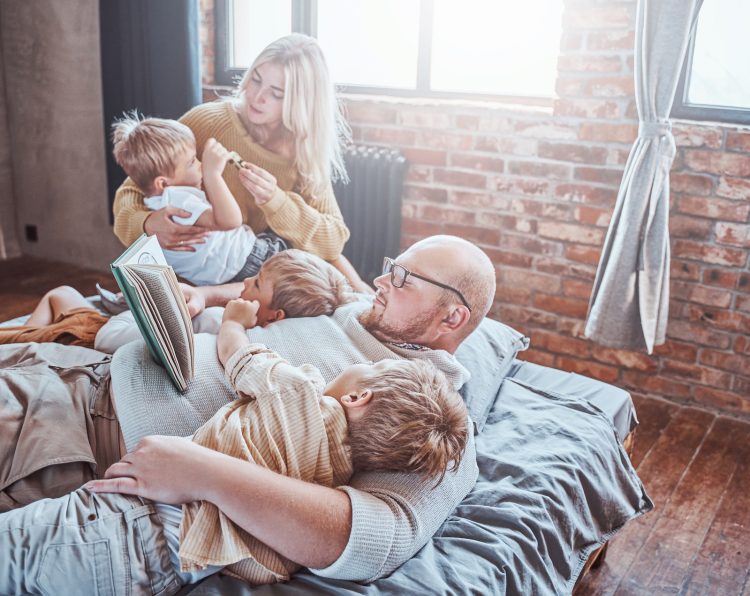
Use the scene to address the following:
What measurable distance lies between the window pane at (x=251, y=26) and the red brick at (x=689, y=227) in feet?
5.29

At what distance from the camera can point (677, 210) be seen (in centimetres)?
249

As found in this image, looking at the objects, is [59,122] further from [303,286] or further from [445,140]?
[303,286]

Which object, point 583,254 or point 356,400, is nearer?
point 356,400

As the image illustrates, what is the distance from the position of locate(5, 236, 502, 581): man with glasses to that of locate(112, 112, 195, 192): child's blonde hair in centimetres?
27

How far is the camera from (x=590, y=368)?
9.11 feet

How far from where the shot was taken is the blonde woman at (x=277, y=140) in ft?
5.55

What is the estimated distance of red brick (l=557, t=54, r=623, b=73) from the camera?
2469mm

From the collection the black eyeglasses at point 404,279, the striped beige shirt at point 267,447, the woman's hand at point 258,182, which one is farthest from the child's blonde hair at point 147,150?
the striped beige shirt at point 267,447

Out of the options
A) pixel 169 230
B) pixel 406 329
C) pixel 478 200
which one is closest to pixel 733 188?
pixel 478 200

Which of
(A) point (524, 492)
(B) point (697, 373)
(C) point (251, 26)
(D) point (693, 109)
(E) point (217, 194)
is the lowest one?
(B) point (697, 373)

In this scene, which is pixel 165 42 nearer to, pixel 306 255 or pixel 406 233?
pixel 306 255

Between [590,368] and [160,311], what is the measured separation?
1.92 meters

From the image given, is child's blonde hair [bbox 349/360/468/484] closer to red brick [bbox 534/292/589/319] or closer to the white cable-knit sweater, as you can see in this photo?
the white cable-knit sweater

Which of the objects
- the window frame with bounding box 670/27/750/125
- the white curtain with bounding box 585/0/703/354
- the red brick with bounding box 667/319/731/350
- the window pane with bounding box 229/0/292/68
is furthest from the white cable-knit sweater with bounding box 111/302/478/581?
the window pane with bounding box 229/0/292/68
